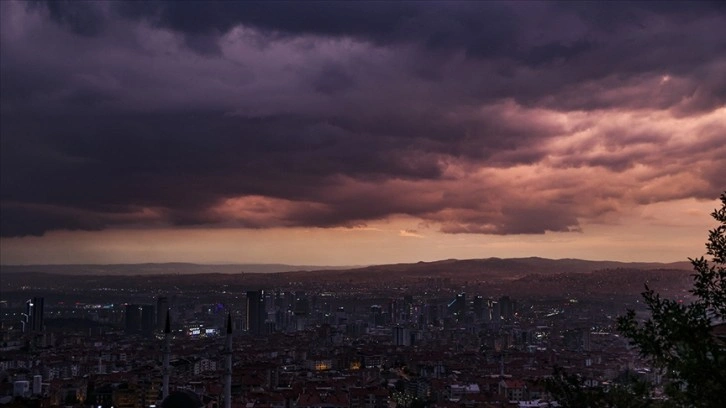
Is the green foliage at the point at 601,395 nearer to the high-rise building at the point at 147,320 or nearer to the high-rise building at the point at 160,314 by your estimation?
the high-rise building at the point at 147,320

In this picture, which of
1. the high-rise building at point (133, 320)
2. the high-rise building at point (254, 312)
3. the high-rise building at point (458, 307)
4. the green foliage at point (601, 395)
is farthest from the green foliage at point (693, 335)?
the high-rise building at point (458, 307)

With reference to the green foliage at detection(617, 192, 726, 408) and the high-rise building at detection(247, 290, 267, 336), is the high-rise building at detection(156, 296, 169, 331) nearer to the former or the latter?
the high-rise building at detection(247, 290, 267, 336)

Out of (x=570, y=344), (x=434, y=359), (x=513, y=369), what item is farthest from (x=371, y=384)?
(x=570, y=344)

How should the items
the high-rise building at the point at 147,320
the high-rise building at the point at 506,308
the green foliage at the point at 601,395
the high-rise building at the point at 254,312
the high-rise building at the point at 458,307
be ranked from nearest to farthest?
the green foliage at the point at 601,395
the high-rise building at the point at 147,320
the high-rise building at the point at 254,312
the high-rise building at the point at 506,308
the high-rise building at the point at 458,307

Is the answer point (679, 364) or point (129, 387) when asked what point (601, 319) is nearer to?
point (129, 387)

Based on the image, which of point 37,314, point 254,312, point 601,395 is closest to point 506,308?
point 254,312

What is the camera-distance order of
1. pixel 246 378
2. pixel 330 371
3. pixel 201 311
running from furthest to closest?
1. pixel 201 311
2. pixel 330 371
3. pixel 246 378

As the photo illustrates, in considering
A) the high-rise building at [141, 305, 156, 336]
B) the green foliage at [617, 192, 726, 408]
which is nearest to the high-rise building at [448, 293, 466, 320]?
the high-rise building at [141, 305, 156, 336]

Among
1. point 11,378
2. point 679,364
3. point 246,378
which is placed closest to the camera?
point 679,364
